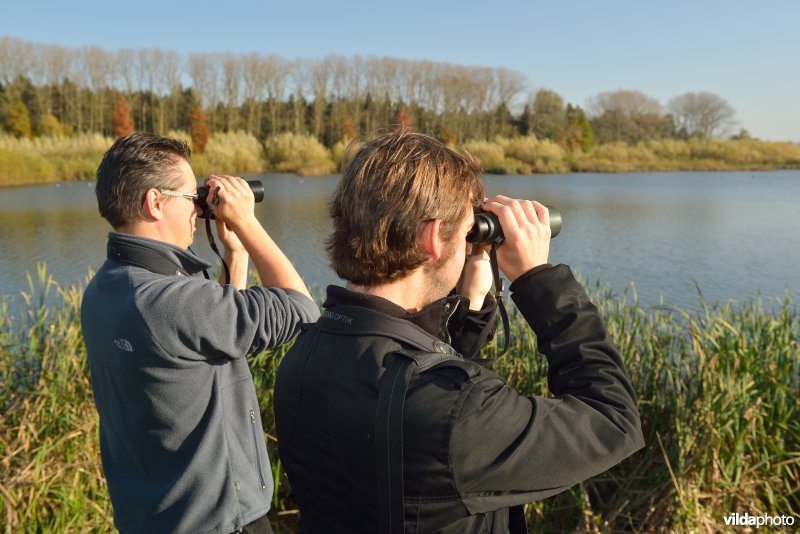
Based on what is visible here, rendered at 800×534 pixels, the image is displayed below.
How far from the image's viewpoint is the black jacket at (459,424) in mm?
858

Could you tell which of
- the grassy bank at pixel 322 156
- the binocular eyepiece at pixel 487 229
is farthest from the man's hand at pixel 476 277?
the grassy bank at pixel 322 156

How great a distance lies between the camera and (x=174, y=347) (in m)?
1.39

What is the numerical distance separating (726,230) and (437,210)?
1124 centimetres

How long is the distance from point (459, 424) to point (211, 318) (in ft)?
2.47

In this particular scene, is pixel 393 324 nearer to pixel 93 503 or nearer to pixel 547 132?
pixel 93 503

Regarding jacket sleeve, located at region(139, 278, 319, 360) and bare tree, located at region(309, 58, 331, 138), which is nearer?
jacket sleeve, located at region(139, 278, 319, 360)

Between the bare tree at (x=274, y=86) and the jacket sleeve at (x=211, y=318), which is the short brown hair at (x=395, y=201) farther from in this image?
the bare tree at (x=274, y=86)

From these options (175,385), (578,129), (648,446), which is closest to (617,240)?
(648,446)

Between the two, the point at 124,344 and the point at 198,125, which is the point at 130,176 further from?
the point at 198,125

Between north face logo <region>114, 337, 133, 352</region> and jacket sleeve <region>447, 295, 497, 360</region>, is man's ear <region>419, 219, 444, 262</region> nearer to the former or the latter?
jacket sleeve <region>447, 295, 497, 360</region>

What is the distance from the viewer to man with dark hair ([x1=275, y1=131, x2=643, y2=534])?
0.86 metres

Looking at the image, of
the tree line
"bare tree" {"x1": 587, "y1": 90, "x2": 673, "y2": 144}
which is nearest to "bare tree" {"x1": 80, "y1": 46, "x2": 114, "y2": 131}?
the tree line

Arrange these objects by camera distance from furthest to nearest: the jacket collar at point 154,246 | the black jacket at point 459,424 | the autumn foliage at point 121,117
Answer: the autumn foliage at point 121,117 → the jacket collar at point 154,246 → the black jacket at point 459,424

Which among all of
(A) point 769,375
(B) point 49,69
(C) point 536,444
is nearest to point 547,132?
(B) point 49,69
